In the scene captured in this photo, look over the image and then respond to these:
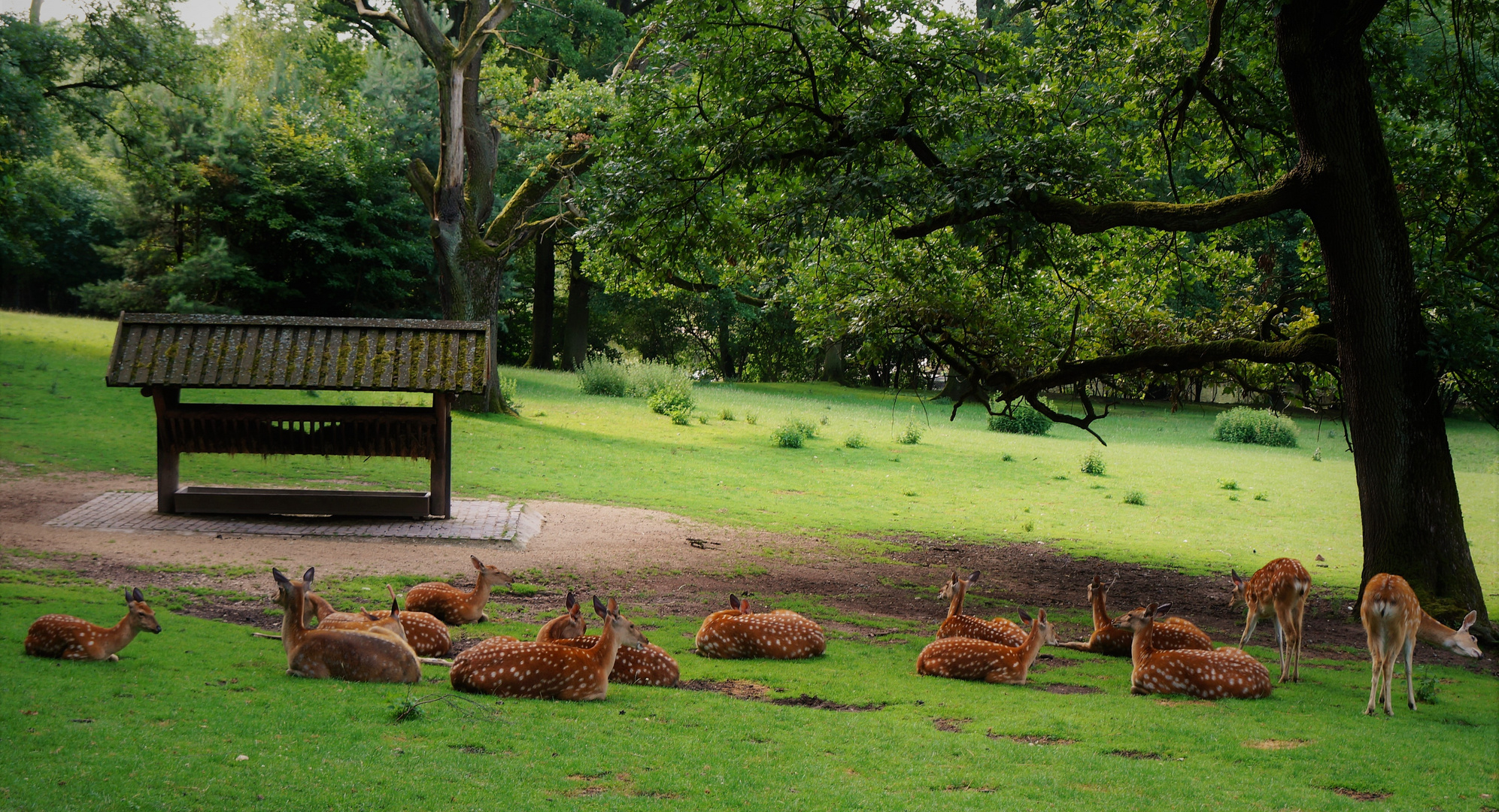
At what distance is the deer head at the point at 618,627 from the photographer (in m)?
6.66

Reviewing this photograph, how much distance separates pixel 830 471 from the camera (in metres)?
22.6

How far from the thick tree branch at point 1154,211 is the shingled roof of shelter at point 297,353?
5.90 meters

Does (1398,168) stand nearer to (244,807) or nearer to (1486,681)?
(1486,681)

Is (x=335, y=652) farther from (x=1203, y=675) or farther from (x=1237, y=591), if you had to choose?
(x=1237, y=591)

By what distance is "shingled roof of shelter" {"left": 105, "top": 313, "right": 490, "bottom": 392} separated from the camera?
475 inches

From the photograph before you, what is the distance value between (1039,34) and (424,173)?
15741mm

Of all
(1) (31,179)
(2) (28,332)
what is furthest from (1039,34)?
(2) (28,332)

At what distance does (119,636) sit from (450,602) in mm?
2593

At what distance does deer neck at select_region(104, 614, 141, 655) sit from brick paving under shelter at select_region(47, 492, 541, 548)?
5.53 metres

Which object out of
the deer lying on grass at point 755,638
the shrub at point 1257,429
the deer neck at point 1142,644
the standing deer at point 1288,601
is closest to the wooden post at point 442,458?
the deer lying on grass at point 755,638

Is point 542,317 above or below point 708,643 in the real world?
above

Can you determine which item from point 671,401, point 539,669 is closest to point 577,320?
point 671,401

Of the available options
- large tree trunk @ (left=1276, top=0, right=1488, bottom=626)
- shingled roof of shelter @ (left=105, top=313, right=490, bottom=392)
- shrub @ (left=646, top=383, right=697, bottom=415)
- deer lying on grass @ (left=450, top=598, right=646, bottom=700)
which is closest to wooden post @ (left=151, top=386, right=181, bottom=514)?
shingled roof of shelter @ (left=105, top=313, right=490, bottom=392)

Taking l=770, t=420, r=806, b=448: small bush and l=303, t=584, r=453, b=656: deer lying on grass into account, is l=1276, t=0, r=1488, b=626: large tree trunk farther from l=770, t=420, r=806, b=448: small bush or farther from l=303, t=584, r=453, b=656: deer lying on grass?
l=770, t=420, r=806, b=448: small bush
